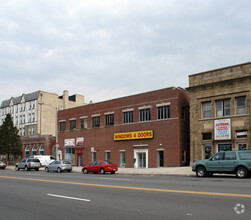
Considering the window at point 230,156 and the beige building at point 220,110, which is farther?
the beige building at point 220,110

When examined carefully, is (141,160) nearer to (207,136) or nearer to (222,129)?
(207,136)

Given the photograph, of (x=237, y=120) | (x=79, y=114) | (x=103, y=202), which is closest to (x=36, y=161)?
(x=79, y=114)

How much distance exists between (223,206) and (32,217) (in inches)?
206

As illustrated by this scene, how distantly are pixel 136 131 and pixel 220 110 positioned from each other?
11376 mm

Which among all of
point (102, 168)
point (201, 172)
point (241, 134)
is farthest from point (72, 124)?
point (201, 172)

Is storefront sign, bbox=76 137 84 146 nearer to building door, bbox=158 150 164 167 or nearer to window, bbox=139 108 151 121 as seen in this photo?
window, bbox=139 108 151 121

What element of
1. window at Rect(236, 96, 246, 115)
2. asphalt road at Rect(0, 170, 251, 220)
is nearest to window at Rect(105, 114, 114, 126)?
window at Rect(236, 96, 246, 115)

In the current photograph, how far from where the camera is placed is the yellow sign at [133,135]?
35.9 metres

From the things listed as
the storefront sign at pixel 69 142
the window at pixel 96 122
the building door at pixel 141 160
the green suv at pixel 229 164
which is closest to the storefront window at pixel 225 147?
the green suv at pixel 229 164

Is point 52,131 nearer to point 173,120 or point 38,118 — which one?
point 38,118

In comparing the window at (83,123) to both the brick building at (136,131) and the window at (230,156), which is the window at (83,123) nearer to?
the brick building at (136,131)

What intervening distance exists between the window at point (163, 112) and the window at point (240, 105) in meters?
8.30

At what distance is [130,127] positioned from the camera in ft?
125

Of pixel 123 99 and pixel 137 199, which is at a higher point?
pixel 123 99
